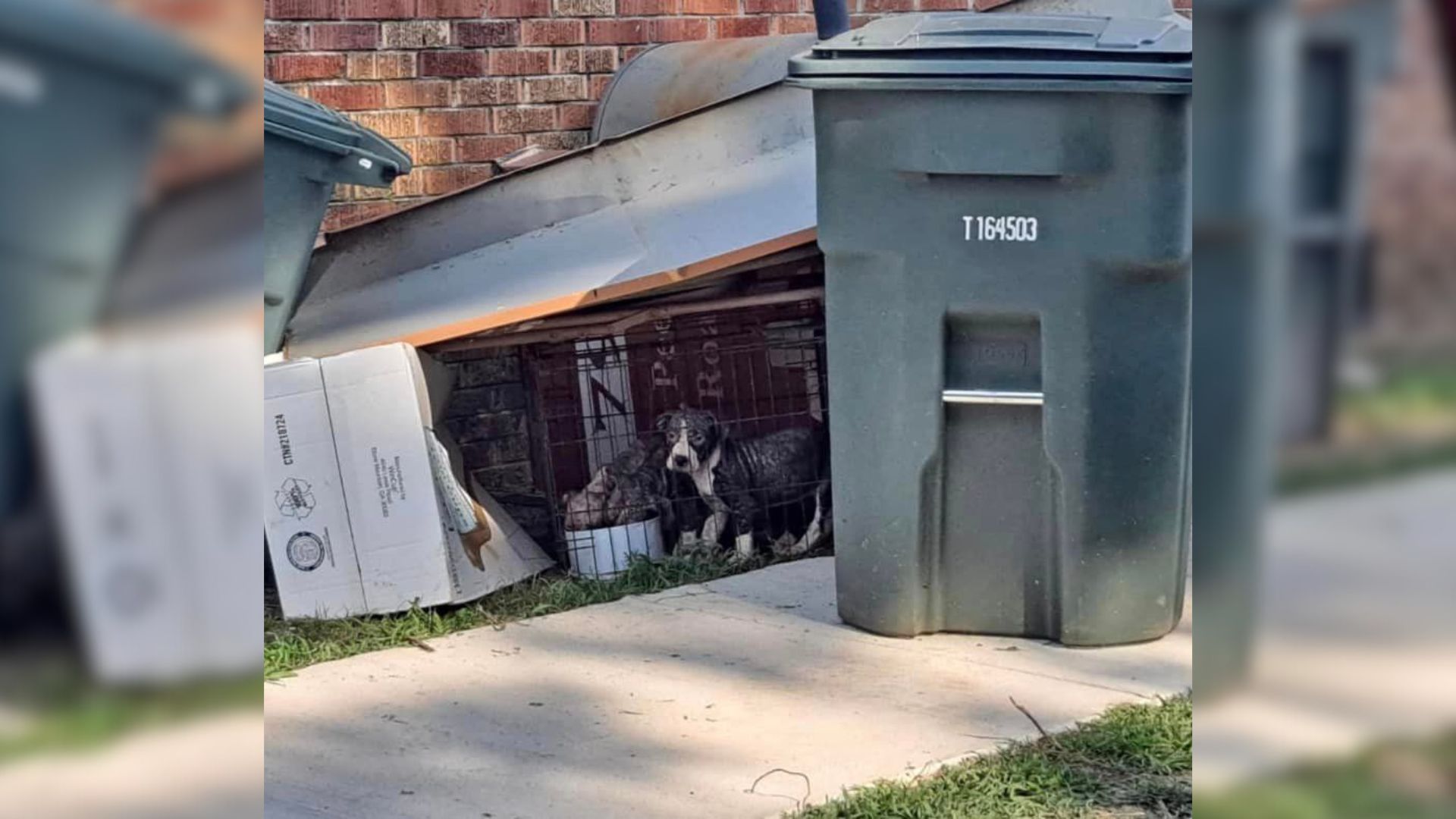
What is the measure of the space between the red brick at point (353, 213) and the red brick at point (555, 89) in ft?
2.21

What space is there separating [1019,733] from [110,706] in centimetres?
326

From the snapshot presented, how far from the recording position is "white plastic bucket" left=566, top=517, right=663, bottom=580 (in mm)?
5227

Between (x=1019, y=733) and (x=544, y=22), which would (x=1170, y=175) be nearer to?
(x=1019, y=733)

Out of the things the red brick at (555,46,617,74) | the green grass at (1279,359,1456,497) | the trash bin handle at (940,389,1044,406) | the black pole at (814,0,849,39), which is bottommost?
the trash bin handle at (940,389,1044,406)

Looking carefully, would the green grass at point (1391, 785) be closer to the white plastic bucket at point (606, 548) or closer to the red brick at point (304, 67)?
the white plastic bucket at point (606, 548)

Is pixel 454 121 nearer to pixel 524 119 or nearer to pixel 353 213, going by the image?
pixel 524 119

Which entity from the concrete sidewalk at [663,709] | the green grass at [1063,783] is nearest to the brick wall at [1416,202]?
the green grass at [1063,783]

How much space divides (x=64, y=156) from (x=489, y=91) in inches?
214

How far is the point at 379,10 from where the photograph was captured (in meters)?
5.72

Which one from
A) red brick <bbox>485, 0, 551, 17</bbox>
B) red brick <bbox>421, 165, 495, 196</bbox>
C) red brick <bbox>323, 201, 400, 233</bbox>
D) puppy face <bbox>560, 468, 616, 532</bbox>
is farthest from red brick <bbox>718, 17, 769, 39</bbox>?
puppy face <bbox>560, 468, 616, 532</bbox>

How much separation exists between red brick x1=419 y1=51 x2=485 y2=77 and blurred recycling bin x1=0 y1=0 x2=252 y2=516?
5.35 metres

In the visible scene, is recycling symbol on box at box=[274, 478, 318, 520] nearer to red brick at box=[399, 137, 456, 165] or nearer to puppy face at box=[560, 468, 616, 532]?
puppy face at box=[560, 468, 616, 532]

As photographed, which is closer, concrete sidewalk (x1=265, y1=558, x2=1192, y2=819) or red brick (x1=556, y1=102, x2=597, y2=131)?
concrete sidewalk (x1=265, y1=558, x2=1192, y2=819)

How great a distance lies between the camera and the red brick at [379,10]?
5664mm
